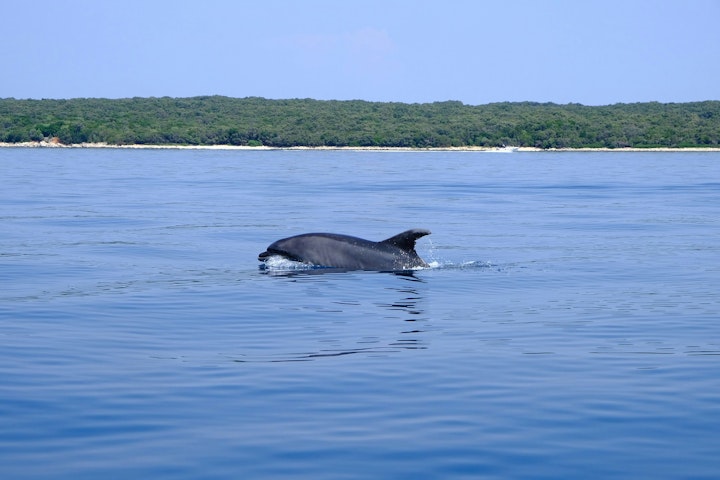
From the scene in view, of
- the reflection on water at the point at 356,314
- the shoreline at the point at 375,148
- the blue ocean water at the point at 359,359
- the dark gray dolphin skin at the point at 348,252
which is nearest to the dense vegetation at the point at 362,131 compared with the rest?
the shoreline at the point at 375,148

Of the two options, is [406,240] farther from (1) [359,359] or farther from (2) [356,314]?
(1) [359,359]

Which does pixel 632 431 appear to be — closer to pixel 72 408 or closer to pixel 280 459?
pixel 280 459

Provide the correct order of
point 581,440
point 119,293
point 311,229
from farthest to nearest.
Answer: point 311,229
point 119,293
point 581,440

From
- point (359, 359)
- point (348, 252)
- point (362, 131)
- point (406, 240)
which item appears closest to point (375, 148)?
point (362, 131)

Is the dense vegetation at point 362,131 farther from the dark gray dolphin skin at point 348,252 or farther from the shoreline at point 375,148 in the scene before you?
the dark gray dolphin skin at point 348,252

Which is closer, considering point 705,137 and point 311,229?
point 311,229

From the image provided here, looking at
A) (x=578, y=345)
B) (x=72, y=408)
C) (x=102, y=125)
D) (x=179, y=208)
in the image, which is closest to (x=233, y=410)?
(x=72, y=408)

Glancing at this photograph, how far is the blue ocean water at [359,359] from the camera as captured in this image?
900cm

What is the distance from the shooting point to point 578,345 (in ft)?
44.2

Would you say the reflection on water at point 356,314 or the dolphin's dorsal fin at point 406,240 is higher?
the dolphin's dorsal fin at point 406,240

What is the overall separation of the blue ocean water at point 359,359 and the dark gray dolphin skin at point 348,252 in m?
0.49

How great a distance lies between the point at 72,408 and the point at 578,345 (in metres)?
5.90

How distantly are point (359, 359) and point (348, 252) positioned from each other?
783cm

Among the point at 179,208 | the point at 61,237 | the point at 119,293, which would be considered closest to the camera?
the point at 119,293
